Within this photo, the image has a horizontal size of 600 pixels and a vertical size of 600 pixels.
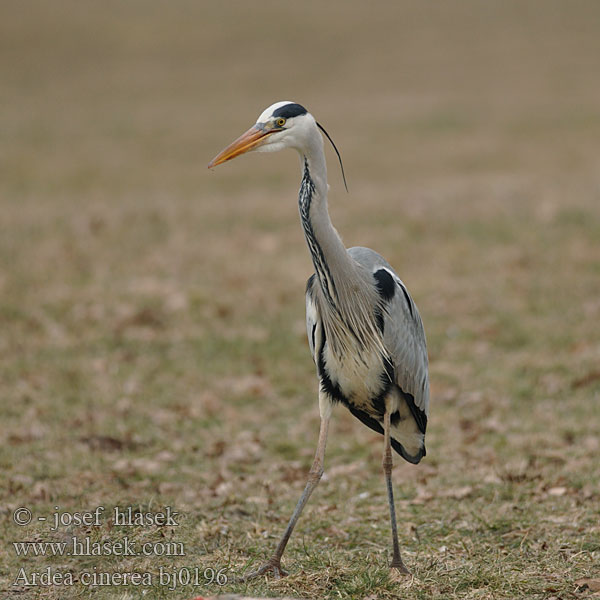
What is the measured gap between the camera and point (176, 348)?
410 inches

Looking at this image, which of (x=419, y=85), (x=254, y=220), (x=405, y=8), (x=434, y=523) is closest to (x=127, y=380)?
(x=434, y=523)

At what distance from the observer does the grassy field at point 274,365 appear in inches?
205

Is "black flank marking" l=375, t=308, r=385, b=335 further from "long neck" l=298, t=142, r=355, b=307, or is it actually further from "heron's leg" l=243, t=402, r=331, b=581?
"heron's leg" l=243, t=402, r=331, b=581

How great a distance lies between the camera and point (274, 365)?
9977 millimetres

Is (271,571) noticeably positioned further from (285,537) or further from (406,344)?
(406,344)

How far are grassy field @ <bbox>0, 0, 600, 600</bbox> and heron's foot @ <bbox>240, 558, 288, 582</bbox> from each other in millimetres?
122

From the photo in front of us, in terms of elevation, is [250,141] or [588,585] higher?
[250,141]

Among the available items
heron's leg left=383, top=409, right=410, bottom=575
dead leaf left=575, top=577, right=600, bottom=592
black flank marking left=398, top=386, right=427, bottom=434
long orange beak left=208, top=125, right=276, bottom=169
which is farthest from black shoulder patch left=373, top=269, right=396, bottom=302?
dead leaf left=575, top=577, right=600, bottom=592

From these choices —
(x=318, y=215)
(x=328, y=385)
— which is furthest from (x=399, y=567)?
(x=318, y=215)

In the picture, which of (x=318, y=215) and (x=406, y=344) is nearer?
(x=318, y=215)

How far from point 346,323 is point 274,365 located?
4829 millimetres

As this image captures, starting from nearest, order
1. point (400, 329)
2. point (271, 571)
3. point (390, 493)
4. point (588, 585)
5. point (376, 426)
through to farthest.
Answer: point (588, 585) < point (271, 571) < point (390, 493) < point (400, 329) < point (376, 426)

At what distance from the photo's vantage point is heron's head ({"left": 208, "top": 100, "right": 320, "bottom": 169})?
4824 mm

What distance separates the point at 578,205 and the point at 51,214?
334 inches
